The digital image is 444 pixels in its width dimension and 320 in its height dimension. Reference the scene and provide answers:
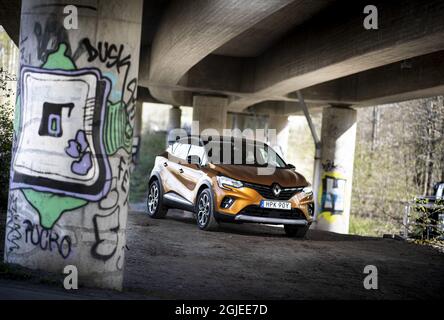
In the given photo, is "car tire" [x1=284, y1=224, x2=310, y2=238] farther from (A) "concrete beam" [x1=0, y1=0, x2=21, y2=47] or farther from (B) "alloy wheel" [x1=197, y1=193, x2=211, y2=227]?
(A) "concrete beam" [x1=0, y1=0, x2=21, y2=47]

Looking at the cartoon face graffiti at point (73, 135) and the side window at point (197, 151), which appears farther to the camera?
the side window at point (197, 151)

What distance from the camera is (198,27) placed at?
15273mm

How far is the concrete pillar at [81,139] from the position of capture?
794 centimetres

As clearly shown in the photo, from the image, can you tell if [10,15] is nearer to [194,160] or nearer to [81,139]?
[194,160]

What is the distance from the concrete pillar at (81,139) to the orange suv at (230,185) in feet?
17.9

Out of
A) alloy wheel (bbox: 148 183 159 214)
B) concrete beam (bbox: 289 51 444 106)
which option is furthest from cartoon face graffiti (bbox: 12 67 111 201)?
concrete beam (bbox: 289 51 444 106)

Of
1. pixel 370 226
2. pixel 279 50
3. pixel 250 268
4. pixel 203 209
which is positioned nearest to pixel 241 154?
pixel 203 209

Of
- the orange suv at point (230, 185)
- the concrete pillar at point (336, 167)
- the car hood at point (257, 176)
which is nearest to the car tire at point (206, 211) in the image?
the orange suv at point (230, 185)

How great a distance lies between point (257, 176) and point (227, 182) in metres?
0.61

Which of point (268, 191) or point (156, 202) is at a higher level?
point (268, 191)

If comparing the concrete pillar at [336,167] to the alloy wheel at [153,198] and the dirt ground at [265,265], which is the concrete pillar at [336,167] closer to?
the dirt ground at [265,265]

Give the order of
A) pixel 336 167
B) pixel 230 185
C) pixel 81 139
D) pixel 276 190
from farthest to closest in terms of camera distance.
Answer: pixel 336 167 < pixel 276 190 < pixel 230 185 < pixel 81 139
